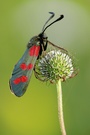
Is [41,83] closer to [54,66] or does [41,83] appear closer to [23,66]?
[54,66]

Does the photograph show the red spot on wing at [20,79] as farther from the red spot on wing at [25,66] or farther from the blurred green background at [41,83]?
the blurred green background at [41,83]

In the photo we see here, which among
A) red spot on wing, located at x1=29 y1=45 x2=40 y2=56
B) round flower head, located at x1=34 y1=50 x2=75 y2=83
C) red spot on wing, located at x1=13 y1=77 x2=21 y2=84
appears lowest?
red spot on wing, located at x1=13 y1=77 x2=21 y2=84

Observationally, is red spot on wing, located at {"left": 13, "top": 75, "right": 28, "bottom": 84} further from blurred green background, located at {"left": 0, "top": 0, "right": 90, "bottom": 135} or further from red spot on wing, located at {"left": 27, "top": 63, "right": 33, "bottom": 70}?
blurred green background, located at {"left": 0, "top": 0, "right": 90, "bottom": 135}

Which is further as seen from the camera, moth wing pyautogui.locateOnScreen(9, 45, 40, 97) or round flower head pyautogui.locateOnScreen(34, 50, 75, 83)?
round flower head pyautogui.locateOnScreen(34, 50, 75, 83)

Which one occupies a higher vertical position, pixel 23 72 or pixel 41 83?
pixel 41 83

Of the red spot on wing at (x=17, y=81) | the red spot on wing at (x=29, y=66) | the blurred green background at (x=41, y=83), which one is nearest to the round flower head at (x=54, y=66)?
the red spot on wing at (x=29, y=66)

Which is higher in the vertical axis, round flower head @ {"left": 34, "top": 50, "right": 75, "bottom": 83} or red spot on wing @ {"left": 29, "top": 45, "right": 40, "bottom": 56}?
red spot on wing @ {"left": 29, "top": 45, "right": 40, "bottom": 56}

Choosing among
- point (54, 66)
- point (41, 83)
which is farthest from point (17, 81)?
point (41, 83)

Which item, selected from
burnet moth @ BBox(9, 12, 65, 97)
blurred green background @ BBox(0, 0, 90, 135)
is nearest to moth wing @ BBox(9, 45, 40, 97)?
burnet moth @ BBox(9, 12, 65, 97)
